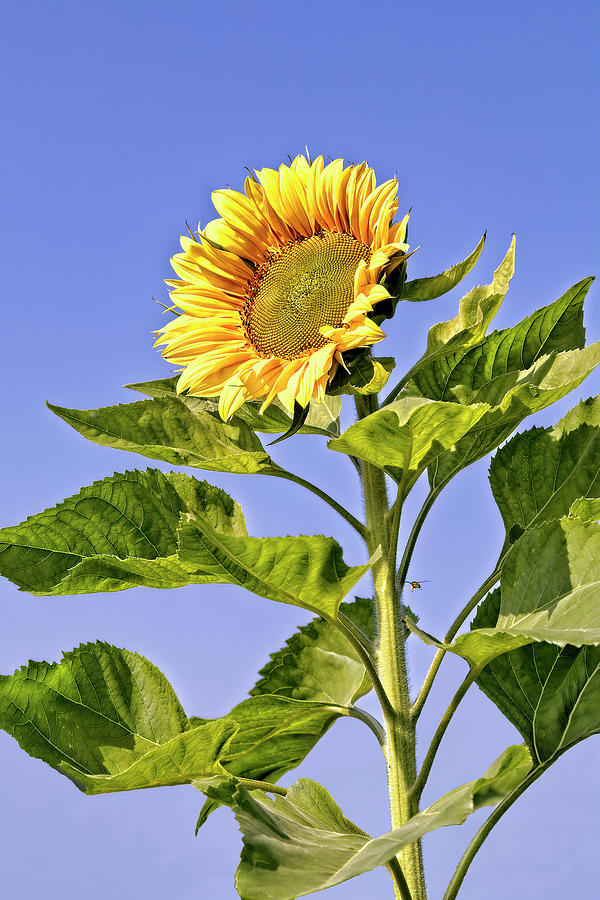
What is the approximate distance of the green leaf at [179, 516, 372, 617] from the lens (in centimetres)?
157

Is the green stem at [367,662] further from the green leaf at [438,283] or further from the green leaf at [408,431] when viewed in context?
the green leaf at [438,283]

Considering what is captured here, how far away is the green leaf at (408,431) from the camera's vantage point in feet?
5.18

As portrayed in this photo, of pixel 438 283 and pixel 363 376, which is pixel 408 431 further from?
pixel 438 283

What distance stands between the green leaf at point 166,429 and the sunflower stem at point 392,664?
0.74ft

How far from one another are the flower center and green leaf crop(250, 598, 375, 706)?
681 mm

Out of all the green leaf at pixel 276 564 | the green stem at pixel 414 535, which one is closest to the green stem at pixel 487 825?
the green stem at pixel 414 535

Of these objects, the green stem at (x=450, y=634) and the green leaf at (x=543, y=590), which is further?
the green stem at (x=450, y=634)

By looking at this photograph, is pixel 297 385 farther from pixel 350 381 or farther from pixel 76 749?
pixel 76 749

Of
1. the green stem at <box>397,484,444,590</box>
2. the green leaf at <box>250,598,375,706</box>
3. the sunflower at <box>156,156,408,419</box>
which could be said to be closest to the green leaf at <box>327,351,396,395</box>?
the sunflower at <box>156,156,408,419</box>

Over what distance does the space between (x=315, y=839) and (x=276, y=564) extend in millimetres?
466

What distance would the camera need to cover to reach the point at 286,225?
1.96m

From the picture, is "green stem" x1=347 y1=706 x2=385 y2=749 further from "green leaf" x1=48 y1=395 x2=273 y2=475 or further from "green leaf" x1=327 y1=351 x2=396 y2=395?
"green leaf" x1=327 y1=351 x2=396 y2=395

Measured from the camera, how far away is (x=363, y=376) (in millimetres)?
1799

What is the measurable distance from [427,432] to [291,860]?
702mm
